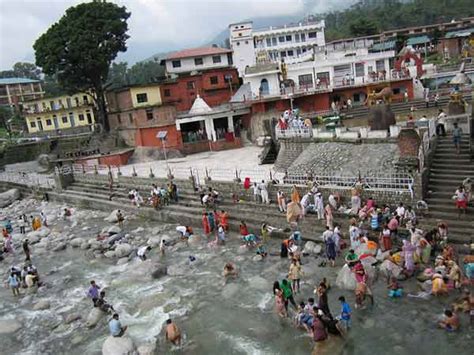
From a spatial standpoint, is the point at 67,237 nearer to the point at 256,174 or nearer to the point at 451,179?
the point at 256,174

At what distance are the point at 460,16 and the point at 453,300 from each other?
284 feet

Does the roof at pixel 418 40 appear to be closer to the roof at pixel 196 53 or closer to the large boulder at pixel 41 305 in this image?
the roof at pixel 196 53

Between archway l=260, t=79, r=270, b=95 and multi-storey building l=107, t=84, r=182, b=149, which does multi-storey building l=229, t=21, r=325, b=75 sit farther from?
archway l=260, t=79, r=270, b=95

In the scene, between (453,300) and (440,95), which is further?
(440,95)

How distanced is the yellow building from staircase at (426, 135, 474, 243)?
42797 mm

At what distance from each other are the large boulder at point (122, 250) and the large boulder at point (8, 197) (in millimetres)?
21818

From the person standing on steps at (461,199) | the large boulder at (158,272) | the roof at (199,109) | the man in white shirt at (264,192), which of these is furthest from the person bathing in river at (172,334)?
the roof at (199,109)

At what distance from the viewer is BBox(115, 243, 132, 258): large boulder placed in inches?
832

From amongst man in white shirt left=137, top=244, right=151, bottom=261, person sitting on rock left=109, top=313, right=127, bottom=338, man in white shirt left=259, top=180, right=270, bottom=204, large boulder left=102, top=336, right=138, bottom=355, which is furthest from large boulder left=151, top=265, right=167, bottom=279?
man in white shirt left=259, top=180, right=270, bottom=204

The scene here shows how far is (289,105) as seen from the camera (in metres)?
38.7

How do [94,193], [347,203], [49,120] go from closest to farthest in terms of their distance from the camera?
1. [347,203]
2. [94,193]
3. [49,120]

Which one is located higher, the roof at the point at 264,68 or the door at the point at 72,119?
the roof at the point at 264,68

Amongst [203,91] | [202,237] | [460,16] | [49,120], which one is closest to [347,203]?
[202,237]

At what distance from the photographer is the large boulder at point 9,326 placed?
50.7 ft
